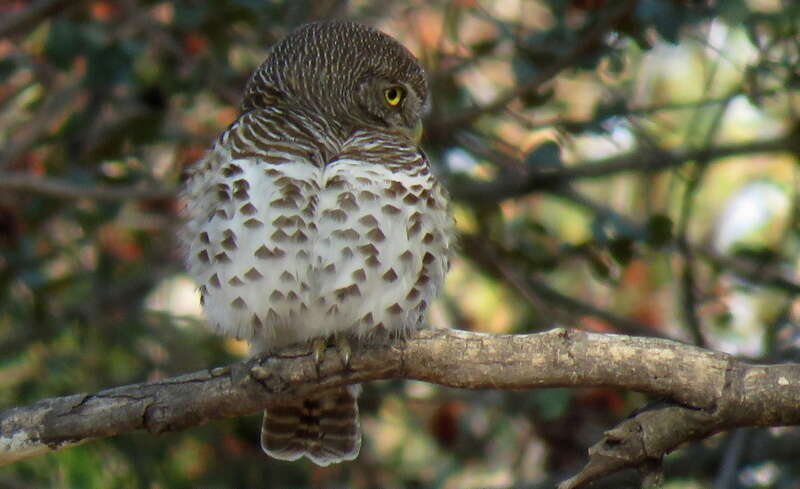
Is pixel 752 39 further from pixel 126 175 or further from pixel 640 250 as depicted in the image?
pixel 126 175

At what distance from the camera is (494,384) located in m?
2.86

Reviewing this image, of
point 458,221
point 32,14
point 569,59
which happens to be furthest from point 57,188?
point 569,59

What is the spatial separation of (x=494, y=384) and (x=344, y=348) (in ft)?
1.52

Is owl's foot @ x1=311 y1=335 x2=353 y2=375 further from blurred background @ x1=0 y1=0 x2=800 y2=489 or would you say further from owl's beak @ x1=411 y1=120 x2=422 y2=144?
blurred background @ x1=0 y1=0 x2=800 y2=489

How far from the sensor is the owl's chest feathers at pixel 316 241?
122 inches

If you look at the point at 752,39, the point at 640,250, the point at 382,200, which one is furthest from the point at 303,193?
the point at 640,250

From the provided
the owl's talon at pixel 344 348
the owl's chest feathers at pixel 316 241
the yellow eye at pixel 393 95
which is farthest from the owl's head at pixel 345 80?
the owl's talon at pixel 344 348

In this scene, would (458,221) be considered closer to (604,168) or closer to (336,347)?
(604,168)

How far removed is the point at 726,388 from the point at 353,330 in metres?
0.96

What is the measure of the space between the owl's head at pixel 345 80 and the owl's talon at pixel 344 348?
25.2 inches

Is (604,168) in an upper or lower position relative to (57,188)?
upper

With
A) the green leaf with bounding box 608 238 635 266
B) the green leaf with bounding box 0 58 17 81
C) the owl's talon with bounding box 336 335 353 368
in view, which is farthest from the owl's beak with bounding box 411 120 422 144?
the green leaf with bounding box 0 58 17 81

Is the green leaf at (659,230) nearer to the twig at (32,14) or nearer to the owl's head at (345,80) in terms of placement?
the owl's head at (345,80)

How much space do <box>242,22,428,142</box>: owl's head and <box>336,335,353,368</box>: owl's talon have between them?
639 millimetres
